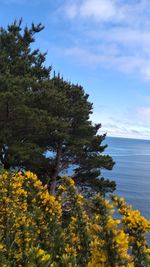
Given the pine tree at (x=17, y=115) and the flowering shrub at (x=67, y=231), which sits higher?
the pine tree at (x=17, y=115)

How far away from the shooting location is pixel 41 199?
19.3 feet

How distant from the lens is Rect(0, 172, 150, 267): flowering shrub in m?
3.45

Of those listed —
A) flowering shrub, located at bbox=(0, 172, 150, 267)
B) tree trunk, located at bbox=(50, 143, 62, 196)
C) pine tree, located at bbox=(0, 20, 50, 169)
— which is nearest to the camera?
flowering shrub, located at bbox=(0, 172, 150, 267)

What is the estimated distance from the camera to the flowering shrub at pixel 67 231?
3.45m

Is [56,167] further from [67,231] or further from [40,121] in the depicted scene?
[67,231]

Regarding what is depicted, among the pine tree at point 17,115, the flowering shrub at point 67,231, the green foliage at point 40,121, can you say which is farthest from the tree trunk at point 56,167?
the flowering shrub at point 67,231

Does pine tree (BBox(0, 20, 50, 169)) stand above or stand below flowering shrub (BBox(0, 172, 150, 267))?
above

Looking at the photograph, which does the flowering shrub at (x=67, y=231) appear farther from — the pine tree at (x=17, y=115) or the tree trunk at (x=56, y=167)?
the tree trunk at (x=56, y=167)

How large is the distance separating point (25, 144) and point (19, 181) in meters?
18.5

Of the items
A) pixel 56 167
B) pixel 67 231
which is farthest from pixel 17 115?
pixel 67 231

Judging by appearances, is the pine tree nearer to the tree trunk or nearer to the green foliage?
the green foliage

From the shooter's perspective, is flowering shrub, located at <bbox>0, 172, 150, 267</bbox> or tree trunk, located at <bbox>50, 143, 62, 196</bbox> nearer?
flowering shrub, located at <bbox>0, 172, 150, 267</bbox>

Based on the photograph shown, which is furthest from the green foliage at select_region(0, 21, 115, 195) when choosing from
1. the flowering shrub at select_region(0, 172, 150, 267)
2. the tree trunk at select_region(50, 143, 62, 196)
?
the flowering shrub at select_region(0, 172, 150, 267)

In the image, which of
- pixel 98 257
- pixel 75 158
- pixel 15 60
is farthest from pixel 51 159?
pixel 98 257
